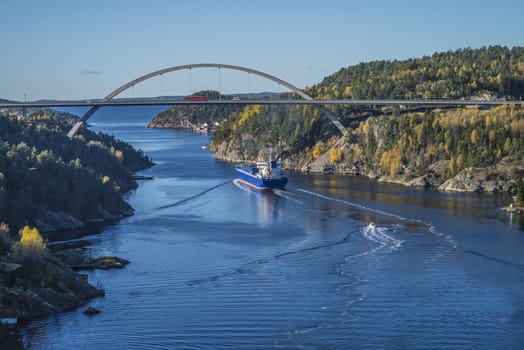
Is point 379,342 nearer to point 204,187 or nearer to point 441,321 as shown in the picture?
A: point 441,321

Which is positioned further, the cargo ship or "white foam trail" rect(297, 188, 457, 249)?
the cargo ship

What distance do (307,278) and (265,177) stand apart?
2715 centimetres

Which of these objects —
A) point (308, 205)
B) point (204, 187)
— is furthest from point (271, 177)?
point (308, 205)

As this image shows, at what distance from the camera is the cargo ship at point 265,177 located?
55.2 meters

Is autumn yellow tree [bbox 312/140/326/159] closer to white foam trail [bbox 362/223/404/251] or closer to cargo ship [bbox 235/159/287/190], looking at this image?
cargo ship [bbox 235/159/287/190]

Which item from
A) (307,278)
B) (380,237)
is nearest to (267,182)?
(380,237)

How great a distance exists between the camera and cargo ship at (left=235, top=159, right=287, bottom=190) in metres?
55.2

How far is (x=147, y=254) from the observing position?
32500mm

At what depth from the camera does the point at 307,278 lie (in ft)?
93.2

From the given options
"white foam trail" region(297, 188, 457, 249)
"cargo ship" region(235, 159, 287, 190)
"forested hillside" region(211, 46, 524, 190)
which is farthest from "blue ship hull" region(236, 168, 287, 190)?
"forested hillside" region(211, 46, 524, 190)

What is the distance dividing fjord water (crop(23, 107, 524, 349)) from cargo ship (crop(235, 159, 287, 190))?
7105 mm

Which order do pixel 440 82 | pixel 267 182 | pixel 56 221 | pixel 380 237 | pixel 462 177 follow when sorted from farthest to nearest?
pixel 440 82, pixel 267 182, pixel 462 177, pixel 56 221, pixel 380 237

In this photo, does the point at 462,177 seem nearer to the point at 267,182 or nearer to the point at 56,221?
the point at 267,182

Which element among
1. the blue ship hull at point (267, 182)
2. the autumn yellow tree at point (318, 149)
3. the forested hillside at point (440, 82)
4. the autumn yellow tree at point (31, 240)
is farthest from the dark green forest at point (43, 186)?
the forested hillside at point (440, 82)
